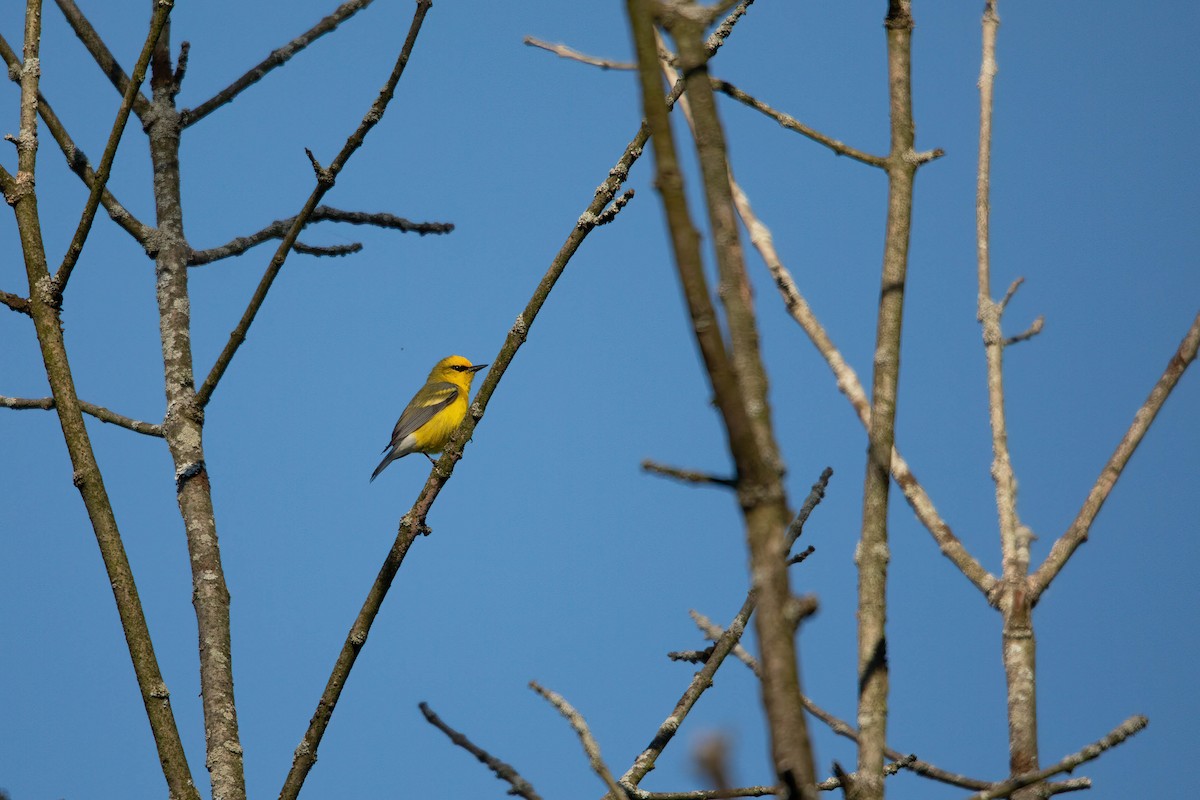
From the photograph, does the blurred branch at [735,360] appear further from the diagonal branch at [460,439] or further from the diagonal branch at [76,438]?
the diagonal branch at [76,438]

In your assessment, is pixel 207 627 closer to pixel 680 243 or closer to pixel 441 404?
pixel 680 243

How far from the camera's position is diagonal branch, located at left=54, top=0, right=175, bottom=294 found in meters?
3.02

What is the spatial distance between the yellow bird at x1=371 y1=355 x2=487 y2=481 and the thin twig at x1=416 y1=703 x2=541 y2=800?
30.6 feet

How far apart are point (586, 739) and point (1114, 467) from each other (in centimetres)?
105

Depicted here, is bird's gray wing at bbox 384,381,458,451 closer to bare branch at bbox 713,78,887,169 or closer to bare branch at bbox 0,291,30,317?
bare branch at bbox 0,291,30,317

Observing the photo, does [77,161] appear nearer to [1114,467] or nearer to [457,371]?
[1114,467]

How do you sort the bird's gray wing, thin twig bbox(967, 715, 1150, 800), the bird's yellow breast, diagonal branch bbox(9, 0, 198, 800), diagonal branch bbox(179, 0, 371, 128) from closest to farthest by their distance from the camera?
thin twig bbox(967, 715, 1150, 800) < diagonal branch bbox(9, 0, 198, 800) < diagonal branch bbox(179, 0, 371, 128) < the bird's yellow breast < the bird's gray wing

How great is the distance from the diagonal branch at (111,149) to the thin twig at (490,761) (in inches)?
63.0

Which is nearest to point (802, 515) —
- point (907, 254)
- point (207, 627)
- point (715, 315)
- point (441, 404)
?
point (907, 254)

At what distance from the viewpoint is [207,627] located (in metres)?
3.33

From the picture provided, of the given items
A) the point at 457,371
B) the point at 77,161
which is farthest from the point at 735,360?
the point at 457,371

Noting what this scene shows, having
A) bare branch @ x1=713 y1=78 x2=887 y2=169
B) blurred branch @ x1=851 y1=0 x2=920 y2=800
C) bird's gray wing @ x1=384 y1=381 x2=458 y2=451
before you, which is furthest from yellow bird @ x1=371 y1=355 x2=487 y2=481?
blurred branch @ x1=851 y1=0 x2=920 y2=800

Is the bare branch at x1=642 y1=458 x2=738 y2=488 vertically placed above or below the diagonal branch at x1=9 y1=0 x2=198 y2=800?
below

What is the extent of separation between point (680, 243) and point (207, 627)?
2.64 meters
